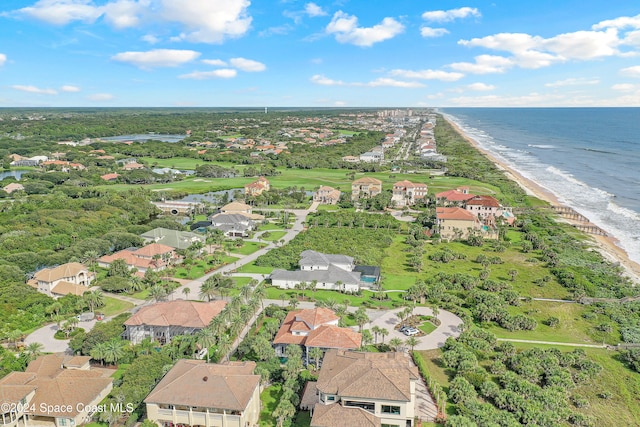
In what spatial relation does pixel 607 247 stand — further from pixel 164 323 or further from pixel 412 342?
pixel 164 323

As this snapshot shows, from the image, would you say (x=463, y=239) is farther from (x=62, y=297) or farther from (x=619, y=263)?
(x=62, y=297)

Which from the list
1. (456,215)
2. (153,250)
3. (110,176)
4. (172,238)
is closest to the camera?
(153,250)

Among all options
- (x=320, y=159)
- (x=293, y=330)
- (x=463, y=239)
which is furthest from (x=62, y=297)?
(x=320, y=159)

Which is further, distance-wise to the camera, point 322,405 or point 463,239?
point 463,239

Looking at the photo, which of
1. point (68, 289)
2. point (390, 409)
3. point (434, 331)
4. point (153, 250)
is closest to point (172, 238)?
point (153, 250)

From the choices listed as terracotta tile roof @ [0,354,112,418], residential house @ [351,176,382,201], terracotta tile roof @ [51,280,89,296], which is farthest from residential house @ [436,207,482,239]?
terracotta tile roof @ [0,354,112,418]

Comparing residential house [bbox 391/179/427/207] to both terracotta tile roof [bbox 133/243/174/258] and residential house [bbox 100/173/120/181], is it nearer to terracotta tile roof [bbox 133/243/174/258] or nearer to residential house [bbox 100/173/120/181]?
terracotta tile roof [bbox 133/243/174/258]
